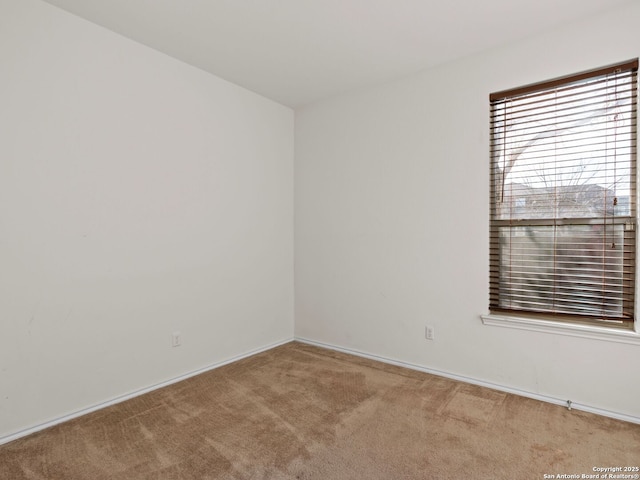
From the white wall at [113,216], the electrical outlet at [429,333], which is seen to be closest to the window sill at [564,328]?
the electrical outlet at [429,333]

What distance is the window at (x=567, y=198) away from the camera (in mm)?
2354

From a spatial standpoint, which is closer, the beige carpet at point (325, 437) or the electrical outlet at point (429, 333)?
the beige carpet at point (325, 437)

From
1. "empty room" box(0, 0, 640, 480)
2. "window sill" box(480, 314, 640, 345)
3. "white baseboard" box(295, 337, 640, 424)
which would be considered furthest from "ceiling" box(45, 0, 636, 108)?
"white baseboard" box(295, 337, 640, 424)

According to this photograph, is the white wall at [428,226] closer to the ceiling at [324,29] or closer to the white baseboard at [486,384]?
the white baseboard at [486,384]

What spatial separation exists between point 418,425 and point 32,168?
8.97 feet

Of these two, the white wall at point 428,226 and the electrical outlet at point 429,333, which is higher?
the white wall at point 428,226

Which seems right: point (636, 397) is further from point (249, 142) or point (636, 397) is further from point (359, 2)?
point (249, 142)

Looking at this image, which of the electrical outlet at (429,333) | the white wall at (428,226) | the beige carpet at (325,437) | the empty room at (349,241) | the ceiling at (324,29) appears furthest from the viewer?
the electrical outlet at (429,333)

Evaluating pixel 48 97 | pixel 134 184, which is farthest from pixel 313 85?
pixel 48 97

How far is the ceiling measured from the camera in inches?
88.9

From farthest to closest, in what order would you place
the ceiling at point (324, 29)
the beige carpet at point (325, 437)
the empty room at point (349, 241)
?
the ceiling at point (324, 29) → the empty room at point (349, 241) → the beige carpet at point (325, 437)

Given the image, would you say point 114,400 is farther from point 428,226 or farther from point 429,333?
point 428,226

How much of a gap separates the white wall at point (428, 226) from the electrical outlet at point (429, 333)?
40 mm

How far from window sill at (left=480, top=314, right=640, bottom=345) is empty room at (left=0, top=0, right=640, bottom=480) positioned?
0.01 meters
